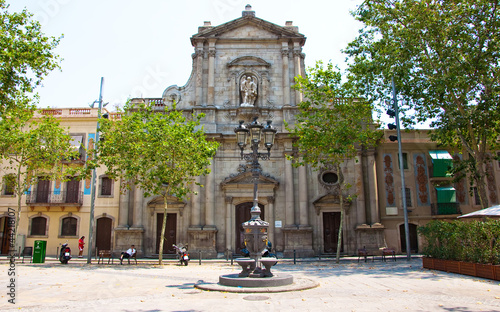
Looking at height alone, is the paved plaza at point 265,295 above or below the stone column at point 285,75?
below

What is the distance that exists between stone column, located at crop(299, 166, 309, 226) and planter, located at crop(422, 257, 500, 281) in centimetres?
1033

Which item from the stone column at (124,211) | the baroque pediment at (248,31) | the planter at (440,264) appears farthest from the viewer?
the baroque pediment at (248,31)

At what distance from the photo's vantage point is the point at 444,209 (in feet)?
95.5

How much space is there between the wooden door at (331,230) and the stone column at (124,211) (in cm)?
1359

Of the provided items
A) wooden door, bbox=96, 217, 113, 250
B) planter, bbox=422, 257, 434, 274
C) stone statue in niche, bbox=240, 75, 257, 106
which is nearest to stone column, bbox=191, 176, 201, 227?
wooden door, bbox=96, 217, 113, 250

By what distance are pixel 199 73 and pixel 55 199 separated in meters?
14.0

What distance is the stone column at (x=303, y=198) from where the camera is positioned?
2780 cm

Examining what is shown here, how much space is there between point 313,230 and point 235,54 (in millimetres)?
14105

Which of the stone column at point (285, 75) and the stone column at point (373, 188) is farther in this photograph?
the stone column at point (285, 75)

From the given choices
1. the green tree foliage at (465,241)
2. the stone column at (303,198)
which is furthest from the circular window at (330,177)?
the green tree foliage at (465,241)

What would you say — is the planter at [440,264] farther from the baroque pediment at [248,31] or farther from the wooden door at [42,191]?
the wooden door at [42,191]

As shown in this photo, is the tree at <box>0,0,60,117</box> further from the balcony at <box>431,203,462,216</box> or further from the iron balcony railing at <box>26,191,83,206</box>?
the balcony at <box>431,203,462,216</box>

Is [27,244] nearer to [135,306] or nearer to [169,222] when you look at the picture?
[169,222]

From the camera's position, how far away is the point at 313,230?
92.5ft
